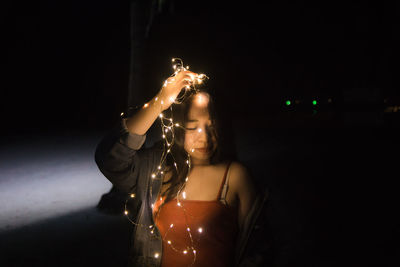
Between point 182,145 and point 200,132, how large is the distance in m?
0.19

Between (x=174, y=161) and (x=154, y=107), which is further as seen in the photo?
(x=174, y=161)

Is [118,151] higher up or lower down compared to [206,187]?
higher up

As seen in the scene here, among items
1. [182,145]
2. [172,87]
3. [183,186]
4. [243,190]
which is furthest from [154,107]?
[243,190]

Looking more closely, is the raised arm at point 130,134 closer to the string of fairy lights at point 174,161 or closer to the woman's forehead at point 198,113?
the string of fairy lights at point 174,161

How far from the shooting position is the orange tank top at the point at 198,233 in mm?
1599

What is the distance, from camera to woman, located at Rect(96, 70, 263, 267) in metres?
1.59

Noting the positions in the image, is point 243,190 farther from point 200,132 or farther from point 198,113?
point 198,113

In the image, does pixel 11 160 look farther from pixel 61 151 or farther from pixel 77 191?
pixel 77 191

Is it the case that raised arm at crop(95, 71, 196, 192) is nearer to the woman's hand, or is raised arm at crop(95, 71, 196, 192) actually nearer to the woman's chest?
the woman's hand

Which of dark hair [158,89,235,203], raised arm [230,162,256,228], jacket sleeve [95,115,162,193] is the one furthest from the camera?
dark hair [158,89,235,203]

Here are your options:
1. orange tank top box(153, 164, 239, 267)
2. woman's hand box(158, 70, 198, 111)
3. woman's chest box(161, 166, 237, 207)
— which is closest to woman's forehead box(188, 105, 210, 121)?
woman's hand box(158, 70, 198, 111)

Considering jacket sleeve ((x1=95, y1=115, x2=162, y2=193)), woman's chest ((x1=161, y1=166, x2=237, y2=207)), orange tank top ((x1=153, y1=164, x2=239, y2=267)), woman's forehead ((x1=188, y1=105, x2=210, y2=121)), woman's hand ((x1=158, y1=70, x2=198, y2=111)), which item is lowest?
orange tank top ((x1=153, y1=164, x2=239, y2=267))

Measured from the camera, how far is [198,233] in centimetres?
161

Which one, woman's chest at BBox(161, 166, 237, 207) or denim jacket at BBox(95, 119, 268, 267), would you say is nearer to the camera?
denim jacket at BBox(95, 119, 268, 267)
